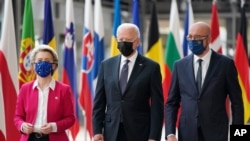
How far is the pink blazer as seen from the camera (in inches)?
175

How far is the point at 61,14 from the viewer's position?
14.9 m

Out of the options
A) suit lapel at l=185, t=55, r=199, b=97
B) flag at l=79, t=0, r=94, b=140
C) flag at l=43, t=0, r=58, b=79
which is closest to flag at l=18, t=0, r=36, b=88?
flag at l=43, t=0, r=58, b=79

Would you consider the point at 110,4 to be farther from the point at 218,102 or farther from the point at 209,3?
the point at 218,102

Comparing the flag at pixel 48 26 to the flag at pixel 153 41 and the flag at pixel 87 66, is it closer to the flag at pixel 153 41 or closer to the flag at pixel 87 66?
the flag at pixel 87 66

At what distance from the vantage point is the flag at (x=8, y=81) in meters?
6.05

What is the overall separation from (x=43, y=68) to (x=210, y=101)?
44.8 inches

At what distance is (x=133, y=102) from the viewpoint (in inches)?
179

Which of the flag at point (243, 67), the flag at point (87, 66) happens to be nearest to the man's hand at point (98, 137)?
the flag at point (87, 66)

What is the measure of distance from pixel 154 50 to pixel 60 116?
4848mm

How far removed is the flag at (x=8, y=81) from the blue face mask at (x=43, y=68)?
5.54 feet

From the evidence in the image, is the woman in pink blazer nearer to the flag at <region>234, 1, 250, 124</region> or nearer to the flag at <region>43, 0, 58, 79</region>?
the flag at <region>43, 0, 58, 79</region>

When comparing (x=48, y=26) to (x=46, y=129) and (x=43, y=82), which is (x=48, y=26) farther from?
(x=46, y=129)

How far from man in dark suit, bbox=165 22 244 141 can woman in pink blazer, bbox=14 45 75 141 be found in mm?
715

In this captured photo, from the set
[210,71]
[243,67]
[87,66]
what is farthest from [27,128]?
[243,67]
